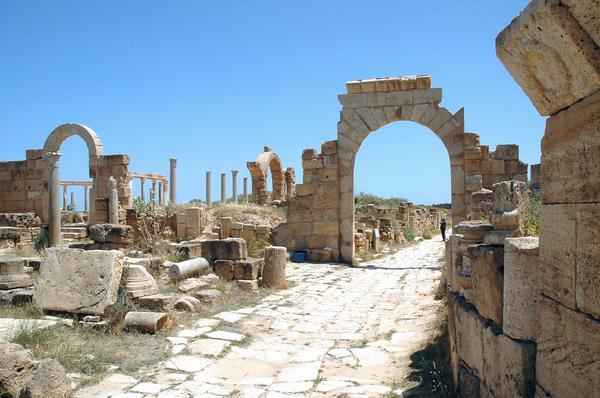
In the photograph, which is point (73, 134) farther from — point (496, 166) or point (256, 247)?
point (496, 166)

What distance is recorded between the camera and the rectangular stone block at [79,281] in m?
5.99

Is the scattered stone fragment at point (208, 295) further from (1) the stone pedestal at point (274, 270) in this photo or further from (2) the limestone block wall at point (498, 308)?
(2) the limestone block wall at point (498, 308)

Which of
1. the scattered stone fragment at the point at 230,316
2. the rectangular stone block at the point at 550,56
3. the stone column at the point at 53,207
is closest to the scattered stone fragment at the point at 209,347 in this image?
the scattered stone fragment at the point at 230,316

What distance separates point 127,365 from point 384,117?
9513mm

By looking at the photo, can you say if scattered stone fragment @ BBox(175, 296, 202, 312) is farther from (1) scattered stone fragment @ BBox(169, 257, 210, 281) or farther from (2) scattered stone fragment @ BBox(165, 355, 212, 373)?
(2) scattered stone fragment @ BBox(165, 355, 212, 373)

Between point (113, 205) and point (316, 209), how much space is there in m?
6.42

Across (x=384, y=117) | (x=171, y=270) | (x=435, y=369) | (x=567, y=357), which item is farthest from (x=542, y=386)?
(x=384, y=117)

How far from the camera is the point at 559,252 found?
230 cm

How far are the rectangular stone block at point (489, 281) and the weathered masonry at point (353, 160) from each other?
29.7ft

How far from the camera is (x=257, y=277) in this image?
363 inches

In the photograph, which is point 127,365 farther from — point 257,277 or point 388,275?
point 388,275

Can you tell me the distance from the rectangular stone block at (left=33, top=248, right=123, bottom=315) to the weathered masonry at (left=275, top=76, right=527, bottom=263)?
746 centimetres

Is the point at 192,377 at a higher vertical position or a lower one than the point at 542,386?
lower

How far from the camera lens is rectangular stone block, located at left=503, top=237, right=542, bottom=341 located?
2637 millimetres
